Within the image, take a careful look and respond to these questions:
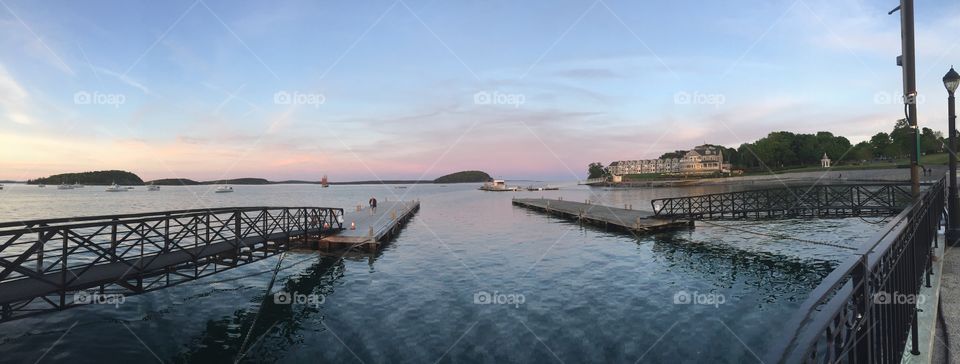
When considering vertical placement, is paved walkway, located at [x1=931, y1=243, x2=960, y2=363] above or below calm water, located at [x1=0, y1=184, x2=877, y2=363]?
above

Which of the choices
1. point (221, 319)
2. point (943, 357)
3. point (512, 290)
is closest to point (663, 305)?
point (512, 290)

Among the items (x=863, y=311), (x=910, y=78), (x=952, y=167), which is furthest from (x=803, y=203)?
(x=863, y=311)

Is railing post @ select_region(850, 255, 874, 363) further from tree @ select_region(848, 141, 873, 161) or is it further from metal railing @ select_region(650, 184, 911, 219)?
tree @ select_region(848, 141, 873, 161)

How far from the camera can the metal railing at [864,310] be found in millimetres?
2646

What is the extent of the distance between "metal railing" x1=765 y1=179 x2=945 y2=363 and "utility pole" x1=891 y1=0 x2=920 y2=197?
573 cm

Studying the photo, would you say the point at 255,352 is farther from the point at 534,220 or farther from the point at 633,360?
the point at 534,220

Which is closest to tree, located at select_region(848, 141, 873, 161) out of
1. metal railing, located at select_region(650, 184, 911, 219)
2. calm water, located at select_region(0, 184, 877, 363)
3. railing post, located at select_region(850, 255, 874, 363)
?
metal railing, located at select_region(650, 184, 911, 219)

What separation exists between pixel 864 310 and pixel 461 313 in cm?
1356

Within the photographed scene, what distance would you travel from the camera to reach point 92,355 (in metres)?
12.3

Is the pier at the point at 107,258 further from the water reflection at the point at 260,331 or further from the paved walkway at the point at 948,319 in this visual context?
the paved walkway at the point at 948,319

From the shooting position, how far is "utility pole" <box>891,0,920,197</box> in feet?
34.1

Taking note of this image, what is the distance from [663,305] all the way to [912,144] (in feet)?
29.1

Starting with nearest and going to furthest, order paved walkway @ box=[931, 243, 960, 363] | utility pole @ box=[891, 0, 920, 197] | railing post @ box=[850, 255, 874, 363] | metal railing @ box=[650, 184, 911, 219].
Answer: railing post @ box=[850, 255, 874, 363], paved walkway @ box=[931, 243, 960, 363], utility pole @ box=[891, 0, 920, 197], metal railing @ box=[650, 184, 911, 219]

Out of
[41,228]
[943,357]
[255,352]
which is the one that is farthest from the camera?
[255,352]
